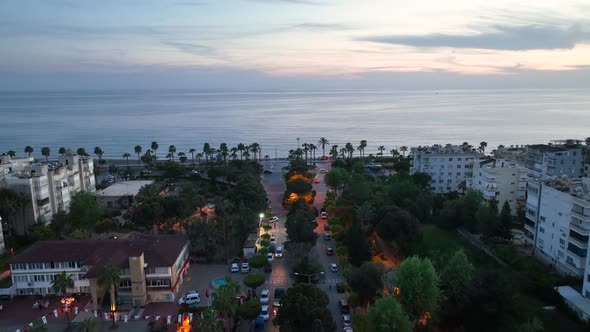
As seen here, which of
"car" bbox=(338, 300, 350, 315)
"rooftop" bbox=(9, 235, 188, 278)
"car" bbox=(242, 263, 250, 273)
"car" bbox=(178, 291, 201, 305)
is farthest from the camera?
"car" bbox=(242, 263, 250, 273)

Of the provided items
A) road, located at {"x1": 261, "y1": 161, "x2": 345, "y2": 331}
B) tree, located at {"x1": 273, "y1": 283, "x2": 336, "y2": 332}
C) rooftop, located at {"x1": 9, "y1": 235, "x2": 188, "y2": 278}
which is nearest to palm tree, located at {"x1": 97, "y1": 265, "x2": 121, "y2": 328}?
rooftop, located at {"x1": 9, "y1": 235, "x2": 188, "y2": 278}

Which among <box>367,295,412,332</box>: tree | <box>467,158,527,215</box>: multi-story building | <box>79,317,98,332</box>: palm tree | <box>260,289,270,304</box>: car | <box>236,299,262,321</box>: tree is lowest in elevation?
<box>260,289,270,304</box>: car

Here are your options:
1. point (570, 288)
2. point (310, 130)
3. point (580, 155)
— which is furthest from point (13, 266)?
point (310, 130)

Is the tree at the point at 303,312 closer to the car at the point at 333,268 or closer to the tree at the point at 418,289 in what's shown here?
the tree at the point at 418,289

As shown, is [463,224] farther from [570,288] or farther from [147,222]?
[147,222]

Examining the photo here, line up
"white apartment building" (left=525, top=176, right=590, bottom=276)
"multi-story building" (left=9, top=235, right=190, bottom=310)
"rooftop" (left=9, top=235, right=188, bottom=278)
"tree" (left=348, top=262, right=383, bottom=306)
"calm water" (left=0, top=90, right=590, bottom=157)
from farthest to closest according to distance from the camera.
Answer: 1. "calm water" (left=0, top=90, right=590, bottom=157)
2. "white apartment building" (left=525, top=176, right=590, bottom=276)
3. "rooftop" (left=9, top=235, right=188, bottom=278)
4. "multi-story building" (left=9, top=235, right=190, bottom=310)
5. "tree" (left=348, top=262, right=383, bottom=306)

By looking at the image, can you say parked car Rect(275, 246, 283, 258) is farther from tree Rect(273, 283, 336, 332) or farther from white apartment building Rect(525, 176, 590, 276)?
white apartment building Rect(525, 176, 590, 276)

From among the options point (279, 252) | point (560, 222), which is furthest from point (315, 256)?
point (560, 222)
